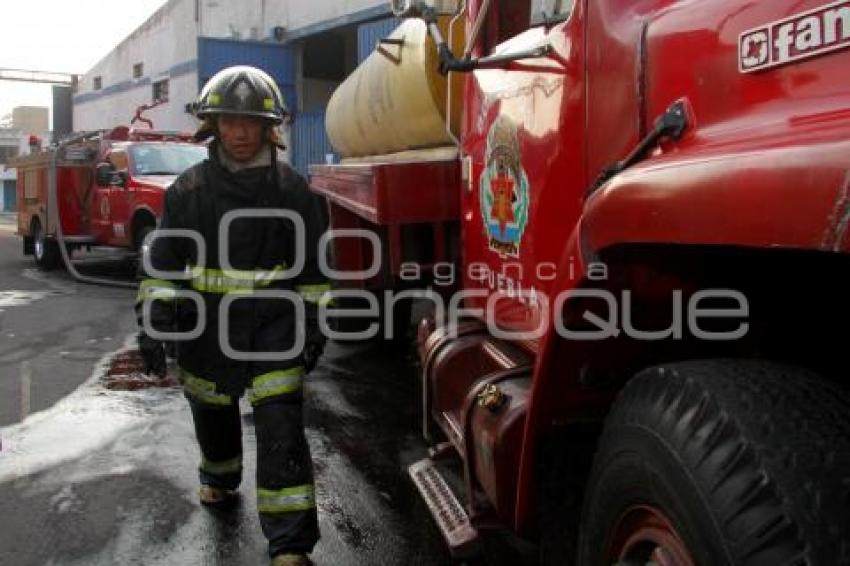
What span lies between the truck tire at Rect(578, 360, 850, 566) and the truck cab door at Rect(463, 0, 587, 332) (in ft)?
2.51

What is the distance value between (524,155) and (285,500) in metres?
1.48

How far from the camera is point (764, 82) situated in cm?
160

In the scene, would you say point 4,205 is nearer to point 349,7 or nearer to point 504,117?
point 349,7

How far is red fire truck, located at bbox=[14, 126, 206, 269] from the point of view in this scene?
449 inches

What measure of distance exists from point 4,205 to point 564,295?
151ft

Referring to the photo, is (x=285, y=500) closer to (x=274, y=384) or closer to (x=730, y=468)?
(x=274, y=384)

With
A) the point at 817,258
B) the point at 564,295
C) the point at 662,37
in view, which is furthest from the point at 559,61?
the point at 817,258

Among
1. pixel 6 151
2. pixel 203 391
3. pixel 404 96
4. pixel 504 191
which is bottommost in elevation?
pixel 203 391

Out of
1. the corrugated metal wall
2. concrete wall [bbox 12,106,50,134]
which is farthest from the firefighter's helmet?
concrete wall [bbox 12,106,50,134]

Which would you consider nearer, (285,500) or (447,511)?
(447,511)

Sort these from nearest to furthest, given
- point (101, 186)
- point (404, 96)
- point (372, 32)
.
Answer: point (404, 96)
point (101, 186)
point (372, 32)

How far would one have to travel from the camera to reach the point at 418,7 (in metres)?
3.13

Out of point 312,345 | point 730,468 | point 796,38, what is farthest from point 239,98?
point 730,468

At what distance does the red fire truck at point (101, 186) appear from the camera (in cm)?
1141
